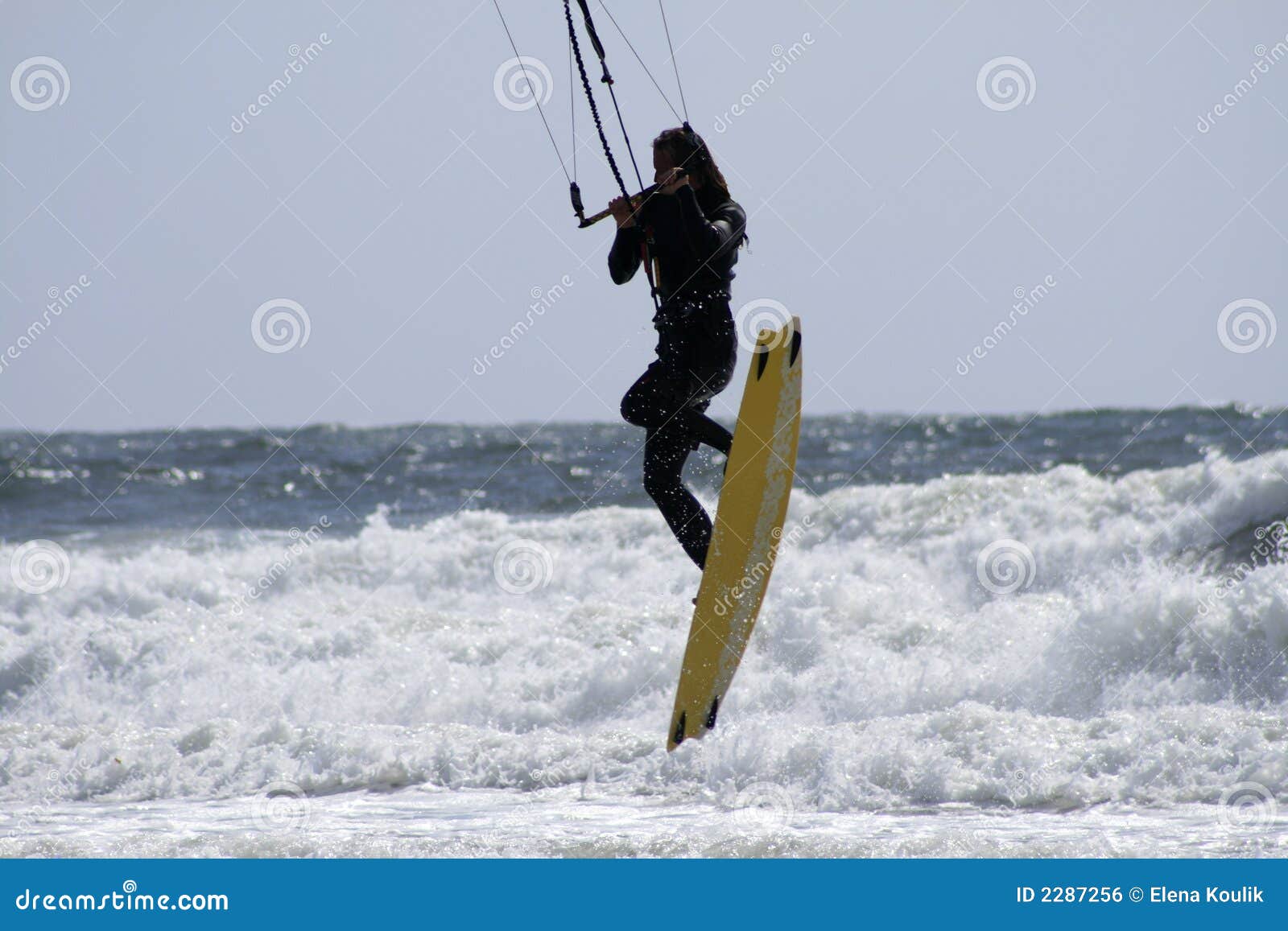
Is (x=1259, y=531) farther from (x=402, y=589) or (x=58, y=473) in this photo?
(x=58, y=473)

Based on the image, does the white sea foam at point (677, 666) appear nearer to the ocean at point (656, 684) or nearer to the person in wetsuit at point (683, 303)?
the ocean at point (656, 684)

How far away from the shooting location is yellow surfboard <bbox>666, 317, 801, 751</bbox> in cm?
548

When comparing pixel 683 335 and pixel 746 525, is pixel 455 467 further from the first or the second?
pixel 683 335

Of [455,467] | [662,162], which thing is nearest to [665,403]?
[662,162]

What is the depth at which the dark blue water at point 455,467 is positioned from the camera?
17.9 metres

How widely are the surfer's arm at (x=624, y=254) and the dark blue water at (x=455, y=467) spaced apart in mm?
8484

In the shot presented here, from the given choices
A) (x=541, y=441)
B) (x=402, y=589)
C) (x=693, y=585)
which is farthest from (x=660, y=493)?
(x=541, y=441)

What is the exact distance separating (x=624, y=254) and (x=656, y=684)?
454 cm

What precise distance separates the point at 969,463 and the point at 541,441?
440 inches

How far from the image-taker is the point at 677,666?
9.26 meters

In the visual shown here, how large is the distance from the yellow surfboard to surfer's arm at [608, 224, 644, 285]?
0.70 meters

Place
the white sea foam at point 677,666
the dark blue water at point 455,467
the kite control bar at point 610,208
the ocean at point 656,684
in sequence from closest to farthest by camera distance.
Result: the kite control bar at point 610,208
the ocean at point 656,684
the white sea foam at point 677,666
the dark blue water at point 455,467

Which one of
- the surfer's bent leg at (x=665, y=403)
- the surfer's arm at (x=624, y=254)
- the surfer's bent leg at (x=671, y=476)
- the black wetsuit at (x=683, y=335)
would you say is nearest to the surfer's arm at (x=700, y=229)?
the black wetsuit at (x=683, y=335)

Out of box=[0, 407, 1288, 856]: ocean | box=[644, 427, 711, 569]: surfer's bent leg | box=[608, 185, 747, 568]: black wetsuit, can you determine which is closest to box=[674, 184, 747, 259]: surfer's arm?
box=[608, 185, 747, 568]: black wetsuit
